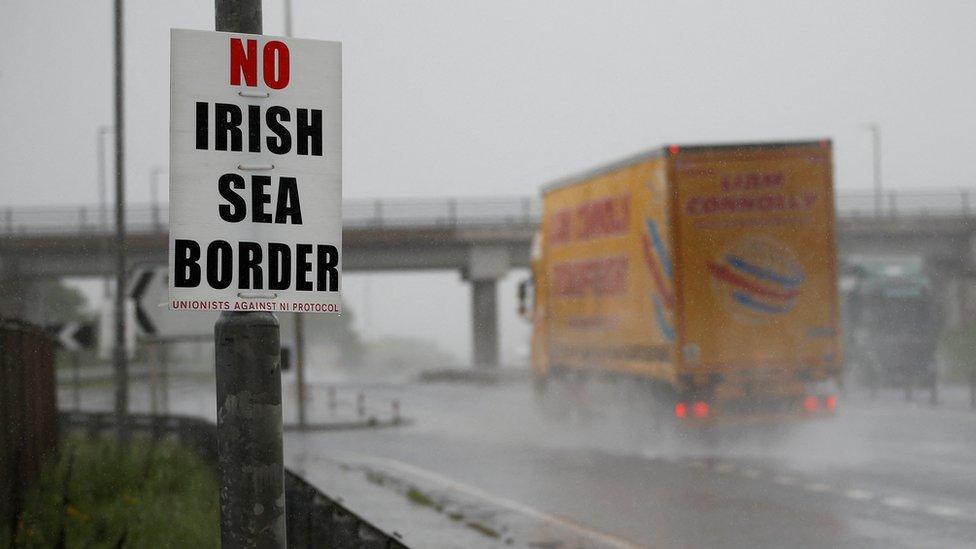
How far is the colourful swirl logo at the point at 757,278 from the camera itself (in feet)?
67.5

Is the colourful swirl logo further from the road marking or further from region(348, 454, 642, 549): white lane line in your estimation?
region(348, 454, 642, 549): white lane line

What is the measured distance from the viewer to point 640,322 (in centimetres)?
2205

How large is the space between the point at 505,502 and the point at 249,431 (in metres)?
11.5

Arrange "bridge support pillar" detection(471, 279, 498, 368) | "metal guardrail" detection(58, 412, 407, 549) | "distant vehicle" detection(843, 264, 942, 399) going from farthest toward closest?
"bridge support pillar" detection(471, 279, 498, 368) → "distant vehicle" detection(843, 264, 942, 399) → "metal guardrail" detection(58, 412, 407, 549)

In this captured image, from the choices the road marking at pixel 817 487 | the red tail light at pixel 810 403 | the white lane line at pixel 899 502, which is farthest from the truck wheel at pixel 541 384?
the white lane line at pixel 899 502

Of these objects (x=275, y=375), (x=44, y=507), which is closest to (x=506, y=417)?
(x=44, y=507)

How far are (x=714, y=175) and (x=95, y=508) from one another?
10.6m

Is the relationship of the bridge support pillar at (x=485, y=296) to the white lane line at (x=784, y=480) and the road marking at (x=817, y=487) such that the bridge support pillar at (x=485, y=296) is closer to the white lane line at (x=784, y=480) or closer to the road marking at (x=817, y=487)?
the white lane line at (x=784, y=480)

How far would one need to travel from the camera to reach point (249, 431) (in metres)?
4.79

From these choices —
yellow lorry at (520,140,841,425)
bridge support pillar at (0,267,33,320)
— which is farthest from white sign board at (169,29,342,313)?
yellow lorry at (520,140,841,425)

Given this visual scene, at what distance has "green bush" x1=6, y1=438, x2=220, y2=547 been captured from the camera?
1073 cm

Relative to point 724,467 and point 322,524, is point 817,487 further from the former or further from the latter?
point 322,524

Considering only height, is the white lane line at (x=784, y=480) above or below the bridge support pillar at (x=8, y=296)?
A: below

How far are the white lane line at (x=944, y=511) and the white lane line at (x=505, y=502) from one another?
10.5 feet
